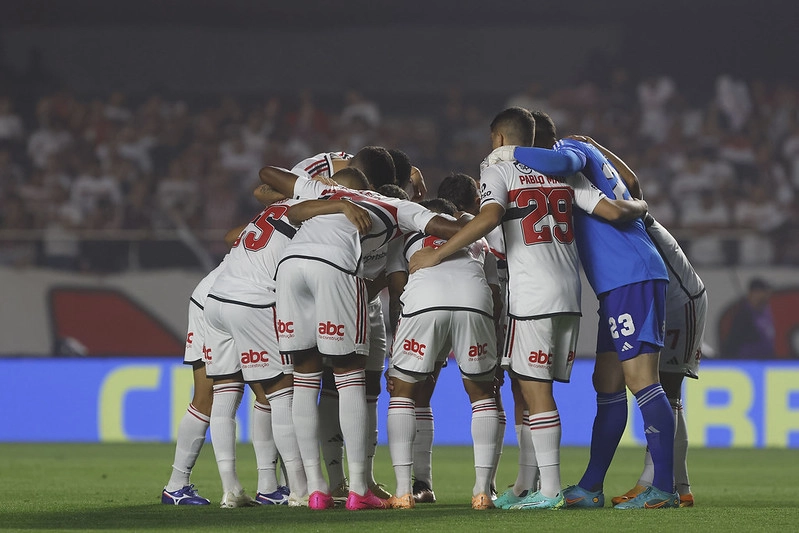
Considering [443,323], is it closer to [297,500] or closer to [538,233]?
[538,233]

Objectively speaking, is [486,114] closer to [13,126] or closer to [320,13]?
[320,13]

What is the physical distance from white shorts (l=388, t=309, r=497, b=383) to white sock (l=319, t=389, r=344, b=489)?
0.58m

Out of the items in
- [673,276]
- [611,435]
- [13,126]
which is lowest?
[611,435]

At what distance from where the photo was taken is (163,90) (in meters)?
18.0

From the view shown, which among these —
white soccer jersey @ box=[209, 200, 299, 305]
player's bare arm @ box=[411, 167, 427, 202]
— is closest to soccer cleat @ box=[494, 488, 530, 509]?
white soccer jersey @ box=[209, 200, 299, 305]

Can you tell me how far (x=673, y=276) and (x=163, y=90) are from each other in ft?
42.0

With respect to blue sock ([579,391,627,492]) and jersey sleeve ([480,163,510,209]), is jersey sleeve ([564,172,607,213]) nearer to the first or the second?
jersey sleeve ([480,163,510,209])

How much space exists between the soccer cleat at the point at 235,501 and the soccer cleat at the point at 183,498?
174mm

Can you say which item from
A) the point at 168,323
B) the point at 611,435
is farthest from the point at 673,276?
the point at 168,323


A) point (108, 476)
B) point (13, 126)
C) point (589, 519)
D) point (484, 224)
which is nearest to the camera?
point (589, 519)

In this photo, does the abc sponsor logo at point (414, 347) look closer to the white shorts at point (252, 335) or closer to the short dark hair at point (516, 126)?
the white shorts at point (252, 335)

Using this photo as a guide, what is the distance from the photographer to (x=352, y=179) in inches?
255

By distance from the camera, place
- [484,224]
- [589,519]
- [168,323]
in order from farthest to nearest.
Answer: [168,323] → [484,224] → [589,519]

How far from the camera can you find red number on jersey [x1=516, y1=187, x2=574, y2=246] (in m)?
6.00
